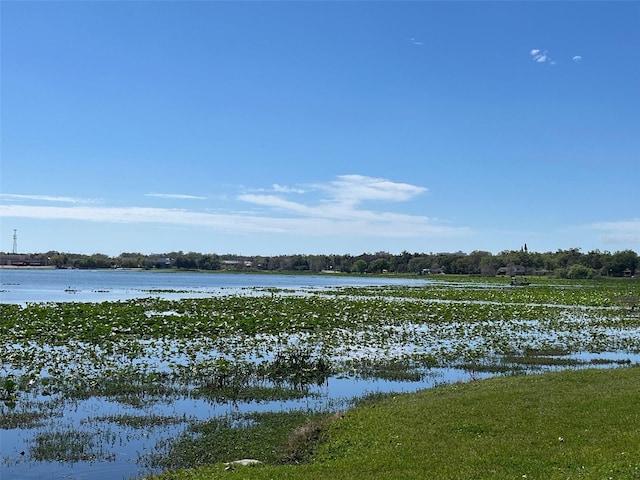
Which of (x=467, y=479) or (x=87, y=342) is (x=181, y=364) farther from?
(x=467, y=479)

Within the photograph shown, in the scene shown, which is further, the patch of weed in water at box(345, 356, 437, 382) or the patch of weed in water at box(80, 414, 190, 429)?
the patch of weed in water at box(345, 356, 437, 382)

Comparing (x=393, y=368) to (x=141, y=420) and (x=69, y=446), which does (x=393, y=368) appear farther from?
(x=69, y=446)

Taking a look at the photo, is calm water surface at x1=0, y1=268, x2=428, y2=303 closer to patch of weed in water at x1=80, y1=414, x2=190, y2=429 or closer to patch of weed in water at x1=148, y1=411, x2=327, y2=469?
patch of weed in water at x1=80, y1=414, x2=190, y2=429

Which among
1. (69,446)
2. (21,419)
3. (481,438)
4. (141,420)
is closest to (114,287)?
(21,419)

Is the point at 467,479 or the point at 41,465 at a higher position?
the point at 467,479

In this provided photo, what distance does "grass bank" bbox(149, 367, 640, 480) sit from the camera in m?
9.82

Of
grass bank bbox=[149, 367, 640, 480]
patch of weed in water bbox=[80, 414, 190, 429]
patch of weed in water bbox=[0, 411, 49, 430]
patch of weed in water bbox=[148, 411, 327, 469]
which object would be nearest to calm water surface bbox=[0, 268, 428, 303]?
patch of weed in water bbox=[0, 411, 49, 430]

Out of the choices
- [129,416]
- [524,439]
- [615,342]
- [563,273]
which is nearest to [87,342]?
[129,416]

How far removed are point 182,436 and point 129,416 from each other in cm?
250

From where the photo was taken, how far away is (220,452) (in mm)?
12891

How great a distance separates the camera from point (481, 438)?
11.5 m

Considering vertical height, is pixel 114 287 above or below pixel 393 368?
above

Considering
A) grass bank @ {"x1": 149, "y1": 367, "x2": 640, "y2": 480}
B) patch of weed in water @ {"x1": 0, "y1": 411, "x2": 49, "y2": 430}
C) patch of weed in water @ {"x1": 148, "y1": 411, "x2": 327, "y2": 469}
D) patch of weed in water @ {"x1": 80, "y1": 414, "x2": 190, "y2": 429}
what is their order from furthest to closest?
patch of weed in water @ {"x1": 80, "y1": 414, "x2": 190, "y2": 429} → patch of weed in water @ {"x1": 0, "y1": 411, "x2": 49, "y2": 430} → patch of weed in water @ {"x1": 148, "y1": 411, "x2": 327, "y2": 469} → grass bank @ {"x1": 149, "y1": 367, "x2": 640, "y2": 480}

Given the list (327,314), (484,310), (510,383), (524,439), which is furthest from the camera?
(484,310)
